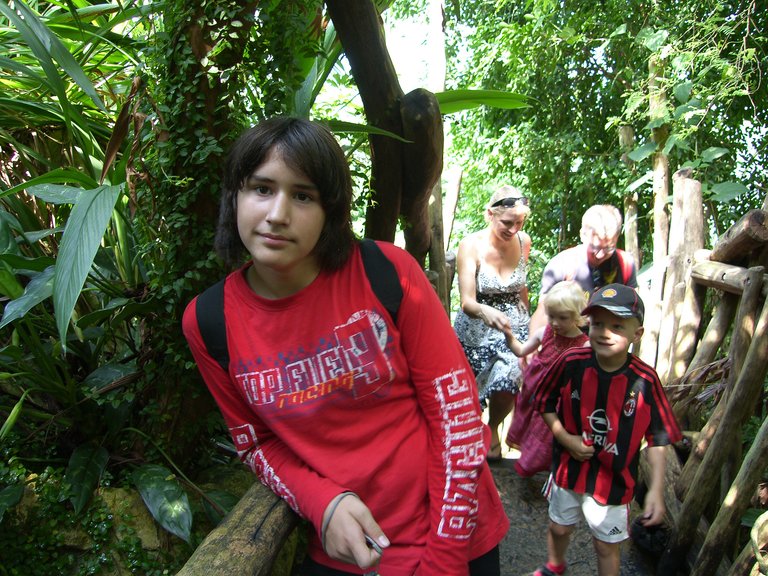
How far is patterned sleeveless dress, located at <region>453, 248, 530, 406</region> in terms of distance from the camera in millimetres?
3723

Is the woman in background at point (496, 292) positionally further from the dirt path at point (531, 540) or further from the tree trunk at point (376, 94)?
the tree trunk at point (376, 94)

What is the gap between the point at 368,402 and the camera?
1.41 m

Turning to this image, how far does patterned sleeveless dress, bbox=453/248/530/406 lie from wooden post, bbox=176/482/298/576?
2412mm

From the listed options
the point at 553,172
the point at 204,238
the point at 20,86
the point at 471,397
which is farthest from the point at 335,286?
the point at 553,172

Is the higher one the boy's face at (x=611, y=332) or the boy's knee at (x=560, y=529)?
the boy's face at (x=611, y=332)

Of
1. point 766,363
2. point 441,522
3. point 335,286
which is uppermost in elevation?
point 335,286

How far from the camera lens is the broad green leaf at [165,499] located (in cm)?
180

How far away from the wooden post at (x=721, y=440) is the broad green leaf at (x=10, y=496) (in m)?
2.35

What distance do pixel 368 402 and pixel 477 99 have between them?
1345mm

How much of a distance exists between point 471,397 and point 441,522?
0.26 m

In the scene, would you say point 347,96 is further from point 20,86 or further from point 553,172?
point 553,172

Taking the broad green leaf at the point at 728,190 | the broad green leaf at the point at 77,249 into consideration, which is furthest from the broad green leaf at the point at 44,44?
the broad green leaf at the point at 728,190

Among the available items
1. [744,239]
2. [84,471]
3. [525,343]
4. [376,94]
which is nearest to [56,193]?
[84,471]

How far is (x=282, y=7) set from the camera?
6.33 ft
